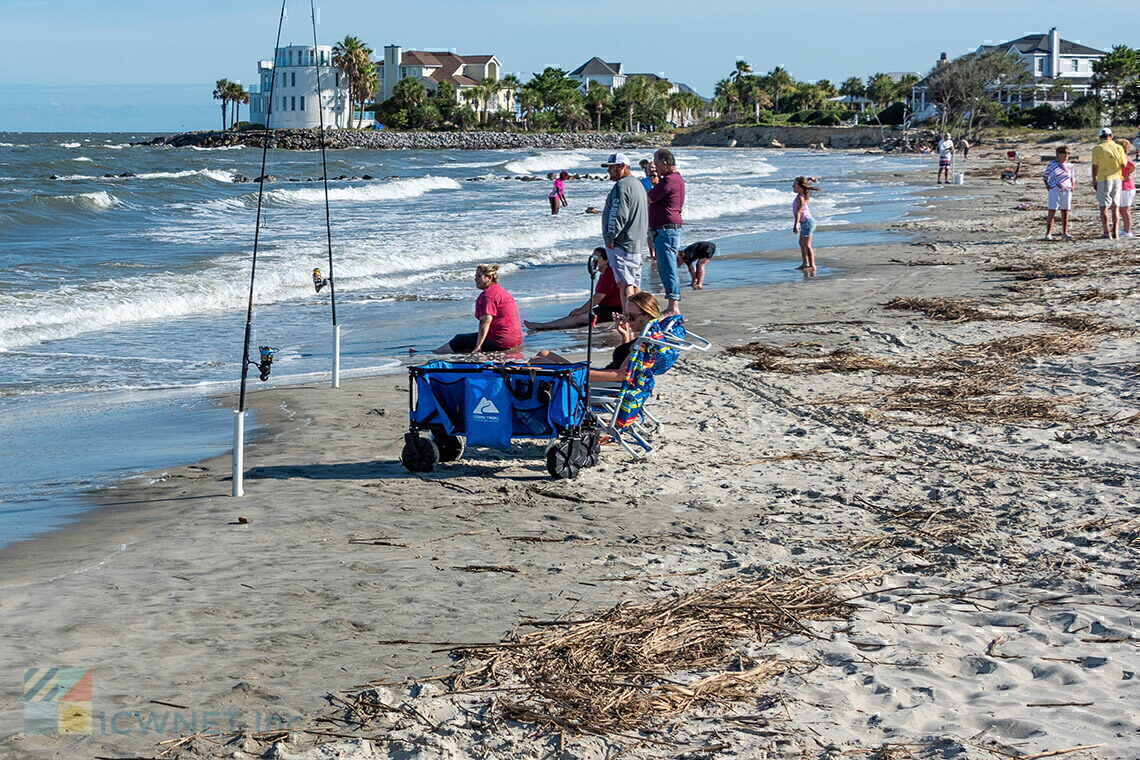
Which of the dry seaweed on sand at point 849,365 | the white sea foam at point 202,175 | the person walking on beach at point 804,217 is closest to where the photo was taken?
the dry seaweed on sand at point 849,365

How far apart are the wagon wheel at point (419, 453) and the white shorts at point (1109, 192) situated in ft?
43.6

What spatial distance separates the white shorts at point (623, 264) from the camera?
10.1 meters

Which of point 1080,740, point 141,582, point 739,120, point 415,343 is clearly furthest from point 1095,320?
point 739,120

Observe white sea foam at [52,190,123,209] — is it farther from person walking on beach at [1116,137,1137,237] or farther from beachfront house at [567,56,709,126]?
beachfront house at [567,56,709,126]

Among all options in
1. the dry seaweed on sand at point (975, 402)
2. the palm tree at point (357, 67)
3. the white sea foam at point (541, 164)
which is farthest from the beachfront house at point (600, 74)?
the dry seaweed on sand at point (975, 402)

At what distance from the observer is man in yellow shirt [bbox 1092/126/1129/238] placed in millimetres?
16172

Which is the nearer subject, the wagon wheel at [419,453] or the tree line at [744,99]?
the wagon wheel at [419,453]

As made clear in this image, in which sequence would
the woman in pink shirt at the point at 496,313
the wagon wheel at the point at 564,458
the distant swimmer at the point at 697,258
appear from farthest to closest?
the distant swimmer at the point at 697,258
the woman in pink shirt at the point at 496,313
the wagon wheel at the point at 564,458

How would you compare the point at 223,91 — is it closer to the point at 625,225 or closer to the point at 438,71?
the point at 438,71

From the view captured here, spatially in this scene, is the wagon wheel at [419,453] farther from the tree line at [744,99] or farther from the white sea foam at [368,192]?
the tree line at [744,99]

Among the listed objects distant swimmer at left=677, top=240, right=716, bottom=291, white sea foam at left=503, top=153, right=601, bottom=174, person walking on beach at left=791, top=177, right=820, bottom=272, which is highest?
white sea foam at left=503, top=153, right=601, bottom=174

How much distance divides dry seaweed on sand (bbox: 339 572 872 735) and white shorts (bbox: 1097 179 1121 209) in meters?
14.0

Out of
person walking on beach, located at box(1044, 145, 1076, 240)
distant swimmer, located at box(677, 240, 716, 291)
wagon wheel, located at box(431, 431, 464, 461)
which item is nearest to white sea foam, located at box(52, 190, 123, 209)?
distant swimmer, located at box(677, 240, 716, 291)

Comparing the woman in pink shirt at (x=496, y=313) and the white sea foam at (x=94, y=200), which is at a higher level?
the white sea foam at (x=94, y=200)
